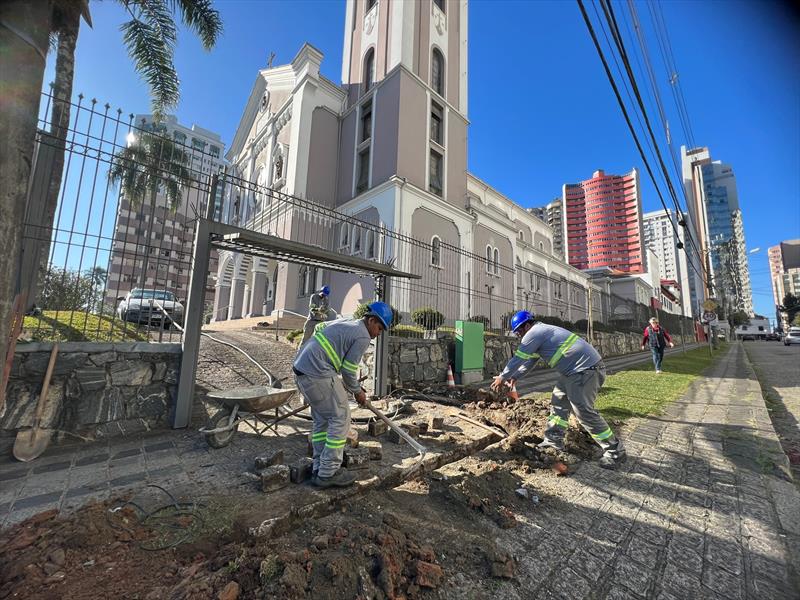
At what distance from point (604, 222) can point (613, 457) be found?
4799 inches

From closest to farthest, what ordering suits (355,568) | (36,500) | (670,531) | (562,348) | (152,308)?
(355,568) < (670,531) < (36,500) < (562,348) < (152,308)

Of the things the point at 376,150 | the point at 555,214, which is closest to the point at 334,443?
the point at 376,150

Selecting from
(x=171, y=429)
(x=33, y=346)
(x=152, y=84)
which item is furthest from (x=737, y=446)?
(x=152, y=84)

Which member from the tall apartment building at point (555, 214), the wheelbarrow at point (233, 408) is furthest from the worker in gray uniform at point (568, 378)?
the tall apartment building at point (555, 214)

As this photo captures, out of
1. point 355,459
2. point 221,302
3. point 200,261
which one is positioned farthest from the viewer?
point 221,302

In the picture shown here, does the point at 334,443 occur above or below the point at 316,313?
below

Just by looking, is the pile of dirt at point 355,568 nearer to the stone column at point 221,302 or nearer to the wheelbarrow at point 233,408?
the wheelbarrow at point 233,408

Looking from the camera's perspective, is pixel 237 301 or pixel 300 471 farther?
pixel 237 301

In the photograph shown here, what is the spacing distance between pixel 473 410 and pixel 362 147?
17691mm

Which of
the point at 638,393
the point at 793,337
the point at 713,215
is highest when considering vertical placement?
the point at 713,215

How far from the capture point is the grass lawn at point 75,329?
14.3 feet

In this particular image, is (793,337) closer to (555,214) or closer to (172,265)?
(172,265)

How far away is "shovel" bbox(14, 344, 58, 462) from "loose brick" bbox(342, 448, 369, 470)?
3.37m

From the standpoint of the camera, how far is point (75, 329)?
4.69 m
